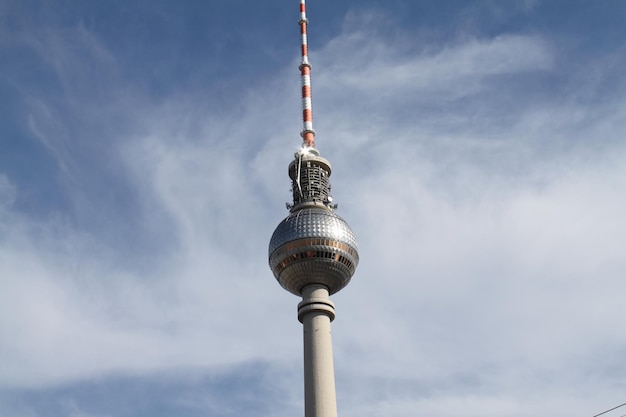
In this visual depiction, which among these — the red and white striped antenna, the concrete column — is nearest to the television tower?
the concrete column

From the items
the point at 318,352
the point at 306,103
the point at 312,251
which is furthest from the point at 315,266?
the point at 306,103

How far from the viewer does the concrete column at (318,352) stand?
7594 cm

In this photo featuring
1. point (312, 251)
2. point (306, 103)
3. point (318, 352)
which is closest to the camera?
point (318, 352)

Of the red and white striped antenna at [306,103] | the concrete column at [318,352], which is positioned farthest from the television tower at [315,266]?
the red and white striped antenna at [306,103]

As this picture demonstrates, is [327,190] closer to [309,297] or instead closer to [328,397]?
[309,297]

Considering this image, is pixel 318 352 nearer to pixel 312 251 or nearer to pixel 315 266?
pixel 315 266

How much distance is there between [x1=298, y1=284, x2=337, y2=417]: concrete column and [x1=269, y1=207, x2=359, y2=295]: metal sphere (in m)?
1.69

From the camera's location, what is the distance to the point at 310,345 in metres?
80.2

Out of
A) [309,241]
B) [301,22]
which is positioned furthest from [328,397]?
[301,22]

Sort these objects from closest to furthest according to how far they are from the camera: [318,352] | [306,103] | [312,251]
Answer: [318,352], [312,251], [306,103]

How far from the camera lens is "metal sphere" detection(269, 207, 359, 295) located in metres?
83.3

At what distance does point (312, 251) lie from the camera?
273ft

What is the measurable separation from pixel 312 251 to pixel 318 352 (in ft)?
37.0

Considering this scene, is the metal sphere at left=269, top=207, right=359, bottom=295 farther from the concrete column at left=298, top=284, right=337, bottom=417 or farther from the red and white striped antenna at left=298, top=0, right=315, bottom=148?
the red and white striped antenna at left=298, top=0, right=315, bottom=148
